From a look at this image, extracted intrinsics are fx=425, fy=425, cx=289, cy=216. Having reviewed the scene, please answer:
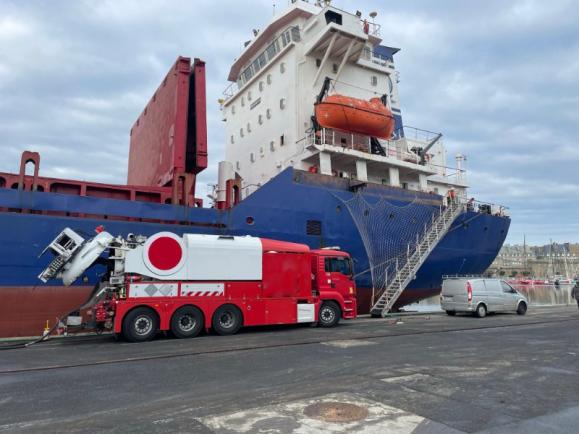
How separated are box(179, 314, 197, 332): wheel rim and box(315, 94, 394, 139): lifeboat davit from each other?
953 centimetres

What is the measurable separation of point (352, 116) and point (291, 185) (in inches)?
172

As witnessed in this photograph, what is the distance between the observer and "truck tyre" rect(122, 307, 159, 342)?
32.9 feet

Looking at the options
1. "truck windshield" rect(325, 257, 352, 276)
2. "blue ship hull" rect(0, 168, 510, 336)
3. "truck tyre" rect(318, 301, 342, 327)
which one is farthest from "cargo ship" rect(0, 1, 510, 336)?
"truck tyre" rect(318, 301, 342, 327)

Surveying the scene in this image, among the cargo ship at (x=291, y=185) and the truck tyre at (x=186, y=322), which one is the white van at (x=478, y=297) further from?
the truck tyre at (x=186, y=322)

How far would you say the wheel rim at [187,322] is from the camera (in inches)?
424

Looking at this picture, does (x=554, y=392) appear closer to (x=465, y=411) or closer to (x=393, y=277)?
(x=465, y=411)

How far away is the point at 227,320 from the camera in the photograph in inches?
451

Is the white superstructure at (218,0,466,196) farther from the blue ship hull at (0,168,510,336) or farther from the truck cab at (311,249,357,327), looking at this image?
the truck cab at (311,249,357,327)

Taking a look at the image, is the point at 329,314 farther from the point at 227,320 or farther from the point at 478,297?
the point at 478,297

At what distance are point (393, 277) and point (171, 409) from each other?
1356 cm

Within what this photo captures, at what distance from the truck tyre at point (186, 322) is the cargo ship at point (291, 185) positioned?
3.10 metres

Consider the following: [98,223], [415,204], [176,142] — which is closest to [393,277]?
[415,204]

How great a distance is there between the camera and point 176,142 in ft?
47.6

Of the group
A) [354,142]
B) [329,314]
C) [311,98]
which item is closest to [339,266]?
[329,314]
